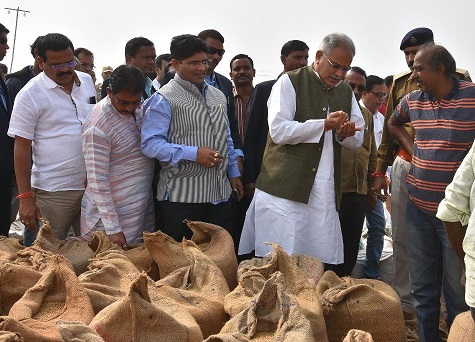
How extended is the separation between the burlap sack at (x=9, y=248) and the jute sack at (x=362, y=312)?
5.18 ft

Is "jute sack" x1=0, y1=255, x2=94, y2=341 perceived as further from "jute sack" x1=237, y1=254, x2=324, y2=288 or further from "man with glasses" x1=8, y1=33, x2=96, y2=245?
"man with glasses" x1=8, y1=33, x2=96, y2=245

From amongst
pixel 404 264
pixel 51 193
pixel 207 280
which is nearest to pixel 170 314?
pixel 207 280

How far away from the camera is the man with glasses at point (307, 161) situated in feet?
13.7

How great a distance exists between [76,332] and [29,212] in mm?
2054

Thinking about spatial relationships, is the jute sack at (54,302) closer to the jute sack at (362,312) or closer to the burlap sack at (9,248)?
the burlap sack at (9,248)

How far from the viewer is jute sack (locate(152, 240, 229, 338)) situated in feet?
9.88

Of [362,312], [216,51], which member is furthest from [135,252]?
[216,51]

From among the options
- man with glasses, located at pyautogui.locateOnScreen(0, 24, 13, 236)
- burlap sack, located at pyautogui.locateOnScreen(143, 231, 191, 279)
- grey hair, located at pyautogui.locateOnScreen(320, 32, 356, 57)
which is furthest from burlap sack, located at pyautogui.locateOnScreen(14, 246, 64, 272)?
grey hair, located at pyautogui.locateOnScreen(320, 32, 356, 57)

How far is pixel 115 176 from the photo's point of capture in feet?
13.5

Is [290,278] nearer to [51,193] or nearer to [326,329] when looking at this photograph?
[326,329]

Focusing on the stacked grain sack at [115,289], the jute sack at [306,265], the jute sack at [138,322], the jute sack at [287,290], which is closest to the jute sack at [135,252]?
the stacked grain sack at [115,289]

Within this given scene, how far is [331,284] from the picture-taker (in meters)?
3.53

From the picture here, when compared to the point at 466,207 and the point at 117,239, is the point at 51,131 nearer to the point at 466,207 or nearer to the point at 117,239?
the point at 117,239

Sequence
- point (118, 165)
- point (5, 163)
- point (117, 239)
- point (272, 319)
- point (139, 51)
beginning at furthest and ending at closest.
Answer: point (139, 51) < point (5, 163) < point (118, 165) < point (117, 239) < point (272, 319)
